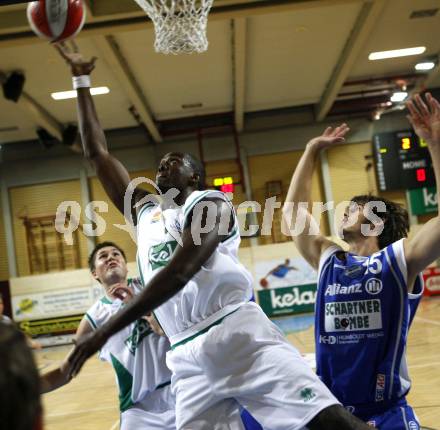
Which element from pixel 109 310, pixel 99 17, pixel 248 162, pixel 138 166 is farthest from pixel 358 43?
pixel 109 310

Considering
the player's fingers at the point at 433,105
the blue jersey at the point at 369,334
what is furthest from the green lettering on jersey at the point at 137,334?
the player's fingers at the point at 433,105

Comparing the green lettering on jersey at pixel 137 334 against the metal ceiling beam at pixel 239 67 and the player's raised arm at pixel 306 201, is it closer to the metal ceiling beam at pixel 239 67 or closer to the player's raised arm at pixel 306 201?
the player's raised arm at pixel 306 201

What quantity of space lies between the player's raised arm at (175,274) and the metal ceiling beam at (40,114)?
9850mm

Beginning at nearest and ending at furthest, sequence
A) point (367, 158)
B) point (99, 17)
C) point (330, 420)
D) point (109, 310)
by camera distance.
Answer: point (330, 420) → point (109, 310) → point (99, 17) → point (367, 158)

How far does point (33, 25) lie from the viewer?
4.32 meters

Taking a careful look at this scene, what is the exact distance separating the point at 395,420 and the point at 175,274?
1.27 meters

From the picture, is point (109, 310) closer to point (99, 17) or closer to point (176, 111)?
point (99, 17)

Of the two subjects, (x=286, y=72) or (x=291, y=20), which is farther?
(x=286, y=72)

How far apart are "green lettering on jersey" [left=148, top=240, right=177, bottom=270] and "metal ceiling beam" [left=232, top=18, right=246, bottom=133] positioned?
7.70 meters

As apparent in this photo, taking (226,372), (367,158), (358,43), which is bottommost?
(226,372)

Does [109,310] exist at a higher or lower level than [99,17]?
lower

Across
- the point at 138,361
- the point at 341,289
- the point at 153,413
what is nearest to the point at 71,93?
the point at 138,361

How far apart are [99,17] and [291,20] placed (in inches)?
134

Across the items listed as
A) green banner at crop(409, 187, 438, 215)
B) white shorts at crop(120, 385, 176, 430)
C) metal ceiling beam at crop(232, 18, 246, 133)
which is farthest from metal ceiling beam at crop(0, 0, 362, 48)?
green banner at crop(409, 187, 438, 215)
